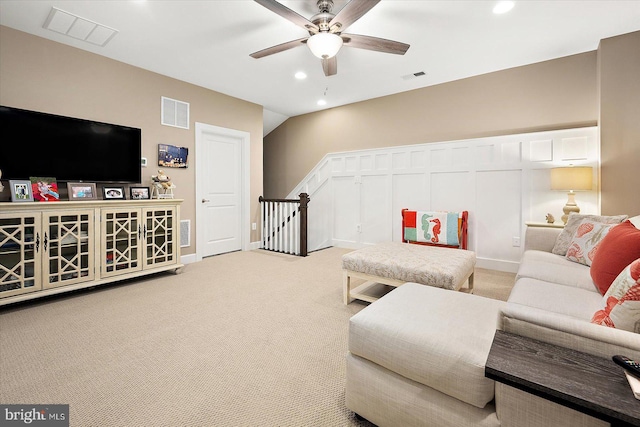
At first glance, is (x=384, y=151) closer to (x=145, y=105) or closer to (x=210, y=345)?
(x=145, y=105)

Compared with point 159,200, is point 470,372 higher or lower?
lower

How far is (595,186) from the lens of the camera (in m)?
3.33

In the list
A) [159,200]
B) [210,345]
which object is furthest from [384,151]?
[210,345]

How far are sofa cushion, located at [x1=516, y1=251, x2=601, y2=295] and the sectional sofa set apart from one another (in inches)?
4.1

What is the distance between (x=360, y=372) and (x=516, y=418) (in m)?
0.58

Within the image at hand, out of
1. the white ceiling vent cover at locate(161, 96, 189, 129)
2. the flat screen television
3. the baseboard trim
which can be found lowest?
the baseboard trim

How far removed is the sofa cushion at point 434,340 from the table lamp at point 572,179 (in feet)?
8.00

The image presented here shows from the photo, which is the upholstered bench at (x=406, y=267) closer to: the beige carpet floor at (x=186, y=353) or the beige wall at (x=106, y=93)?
the beige carpet floor at (x=186, y=353)

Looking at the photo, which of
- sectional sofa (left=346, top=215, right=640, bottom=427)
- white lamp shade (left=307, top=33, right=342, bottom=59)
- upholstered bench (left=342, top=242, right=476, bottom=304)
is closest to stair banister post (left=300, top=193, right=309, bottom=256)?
→ upholstered bench (left=342, top=242, right=476, bottom=304)

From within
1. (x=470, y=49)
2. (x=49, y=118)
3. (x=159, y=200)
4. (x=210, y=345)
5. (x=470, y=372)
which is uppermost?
(x=470, y=49)

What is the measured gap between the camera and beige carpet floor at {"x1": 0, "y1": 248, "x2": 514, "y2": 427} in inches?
54.9

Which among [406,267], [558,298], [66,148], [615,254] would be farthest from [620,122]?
[66,148]

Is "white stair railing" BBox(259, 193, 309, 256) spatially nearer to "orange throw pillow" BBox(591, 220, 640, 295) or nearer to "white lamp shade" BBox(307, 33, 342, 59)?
"white lamp shade" BBox(307, 33, 342, 59)

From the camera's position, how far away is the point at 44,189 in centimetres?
283
